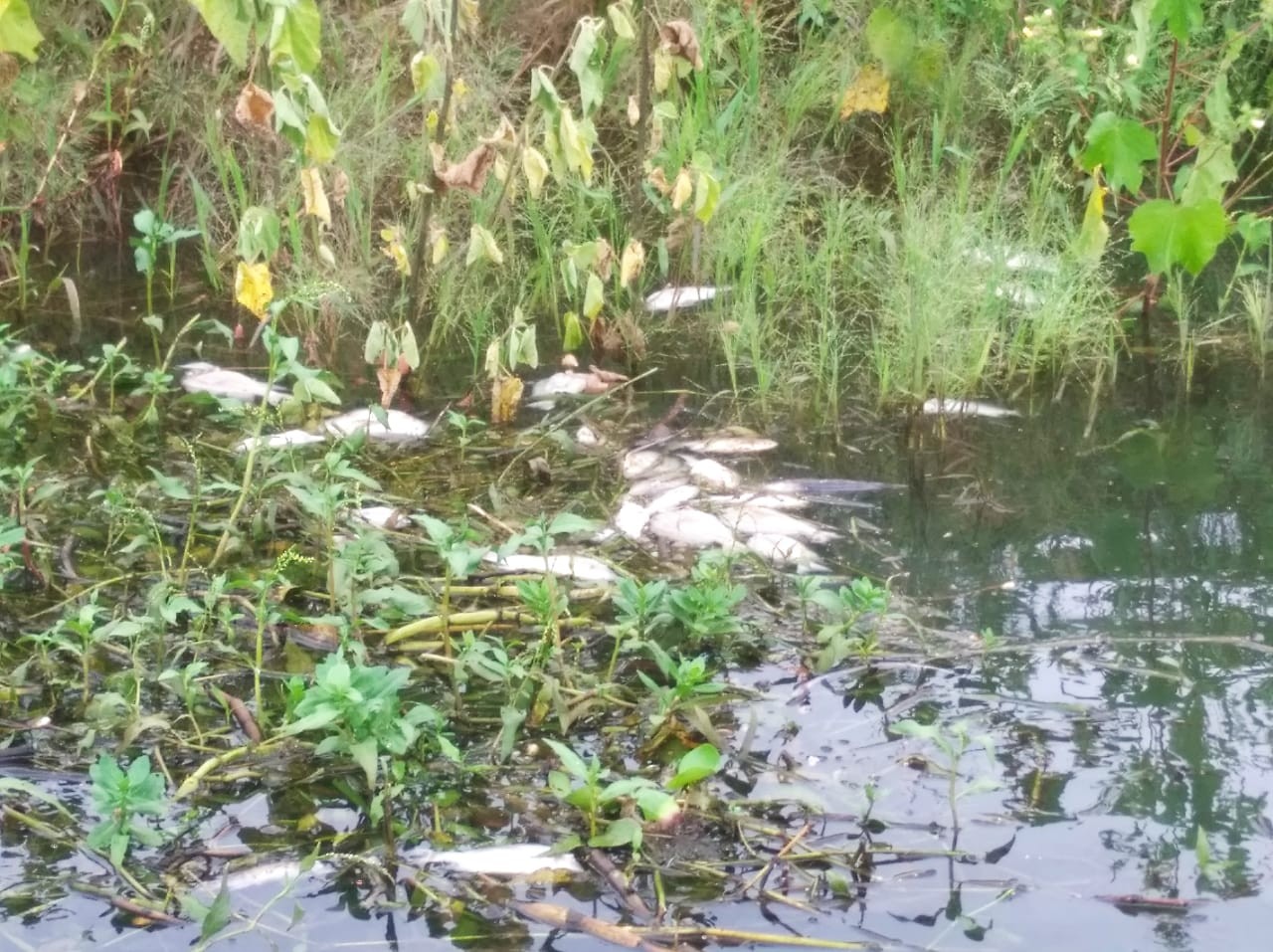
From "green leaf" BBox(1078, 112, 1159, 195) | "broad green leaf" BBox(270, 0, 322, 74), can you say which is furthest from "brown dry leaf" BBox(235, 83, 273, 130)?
"green leaf" BBox(1078, 112, 1159, 195)

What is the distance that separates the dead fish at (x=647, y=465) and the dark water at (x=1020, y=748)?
230 millimetres

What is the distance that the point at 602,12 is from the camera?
4.92 meters

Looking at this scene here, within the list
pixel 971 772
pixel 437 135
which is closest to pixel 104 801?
pixel 971 772

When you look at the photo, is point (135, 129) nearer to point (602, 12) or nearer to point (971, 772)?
point (602, 12)

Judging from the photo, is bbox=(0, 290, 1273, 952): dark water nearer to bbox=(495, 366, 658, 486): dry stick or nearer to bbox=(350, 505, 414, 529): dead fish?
bbox=(495, 366, 658, 486): dry stick

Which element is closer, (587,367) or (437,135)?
(437,135)

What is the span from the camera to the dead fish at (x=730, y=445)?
3311mm

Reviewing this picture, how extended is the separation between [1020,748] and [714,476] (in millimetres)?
1128

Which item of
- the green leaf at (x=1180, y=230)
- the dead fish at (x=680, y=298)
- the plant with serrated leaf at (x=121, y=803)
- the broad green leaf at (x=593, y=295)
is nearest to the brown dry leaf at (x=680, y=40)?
the broad green leaf at (x=593, y=295)

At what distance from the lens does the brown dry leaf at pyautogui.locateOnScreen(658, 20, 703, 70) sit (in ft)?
11.4

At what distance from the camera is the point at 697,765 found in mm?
1900

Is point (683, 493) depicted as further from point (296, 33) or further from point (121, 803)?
point (121, 803)

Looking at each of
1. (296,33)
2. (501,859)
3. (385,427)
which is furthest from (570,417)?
(501,859)

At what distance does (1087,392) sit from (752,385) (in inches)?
30.8
